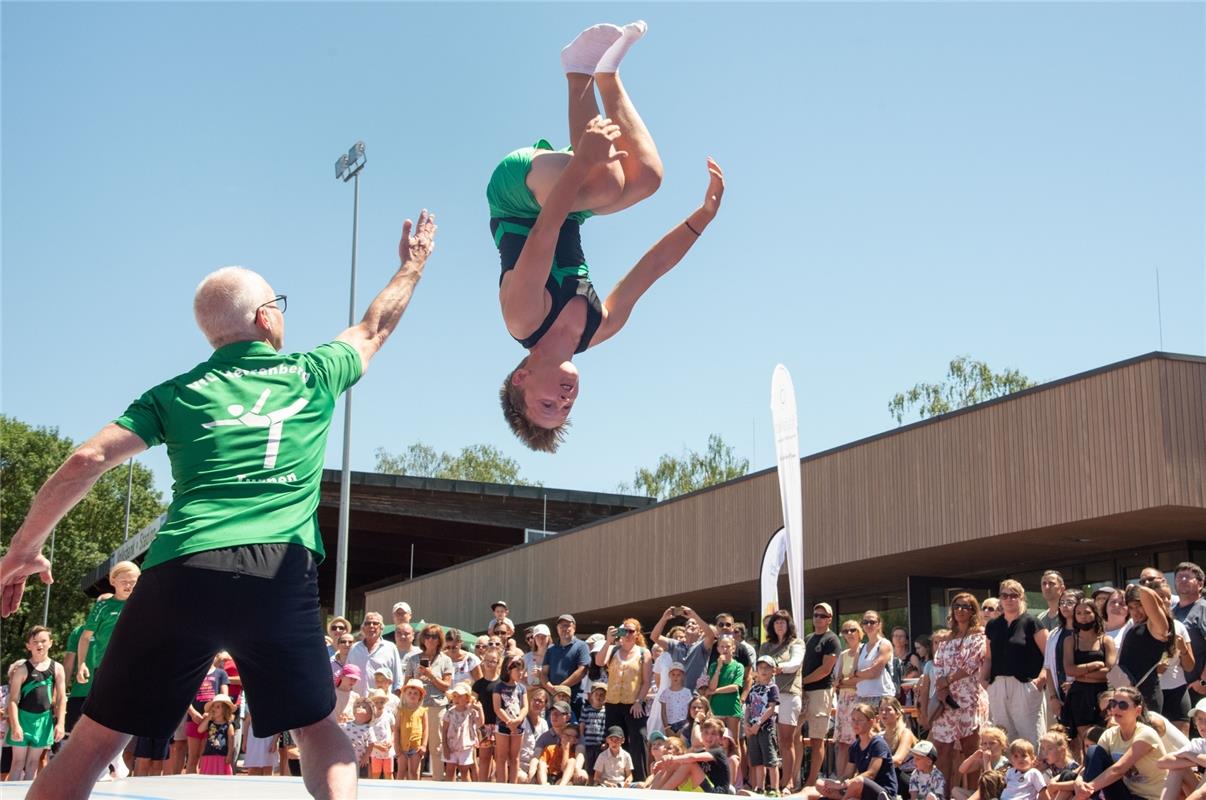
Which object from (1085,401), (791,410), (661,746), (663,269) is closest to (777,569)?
(791,410)

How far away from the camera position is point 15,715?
10.4 metres

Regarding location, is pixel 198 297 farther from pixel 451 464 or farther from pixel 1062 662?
pixel 451 464

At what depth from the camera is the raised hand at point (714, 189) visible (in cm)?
534

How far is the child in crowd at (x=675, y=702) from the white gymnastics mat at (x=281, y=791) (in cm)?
369

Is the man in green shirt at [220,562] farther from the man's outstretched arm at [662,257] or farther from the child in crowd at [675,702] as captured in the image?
the child in crowd at [675,702]

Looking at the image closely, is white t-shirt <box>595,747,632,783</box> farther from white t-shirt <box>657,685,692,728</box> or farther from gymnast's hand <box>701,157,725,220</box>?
gymnast's hand <box>701,157,725,220</box>

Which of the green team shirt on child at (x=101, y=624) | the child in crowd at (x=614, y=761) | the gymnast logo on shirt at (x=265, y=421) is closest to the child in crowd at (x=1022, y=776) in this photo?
Answer: the child in crowd at (x=614, y=761)

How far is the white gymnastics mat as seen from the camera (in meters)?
6.01

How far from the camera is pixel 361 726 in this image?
10844 mm

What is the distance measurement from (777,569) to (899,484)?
8.10 feet

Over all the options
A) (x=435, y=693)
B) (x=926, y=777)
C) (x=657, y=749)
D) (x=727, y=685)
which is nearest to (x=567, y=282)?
(x=926, y=777)

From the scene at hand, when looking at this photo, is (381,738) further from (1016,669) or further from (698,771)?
(1016,669)

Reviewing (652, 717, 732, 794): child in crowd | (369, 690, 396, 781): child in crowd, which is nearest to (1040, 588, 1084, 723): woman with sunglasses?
(652, 717, 732, 794): child in crowd

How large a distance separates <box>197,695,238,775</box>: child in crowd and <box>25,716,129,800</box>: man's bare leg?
8.45m
